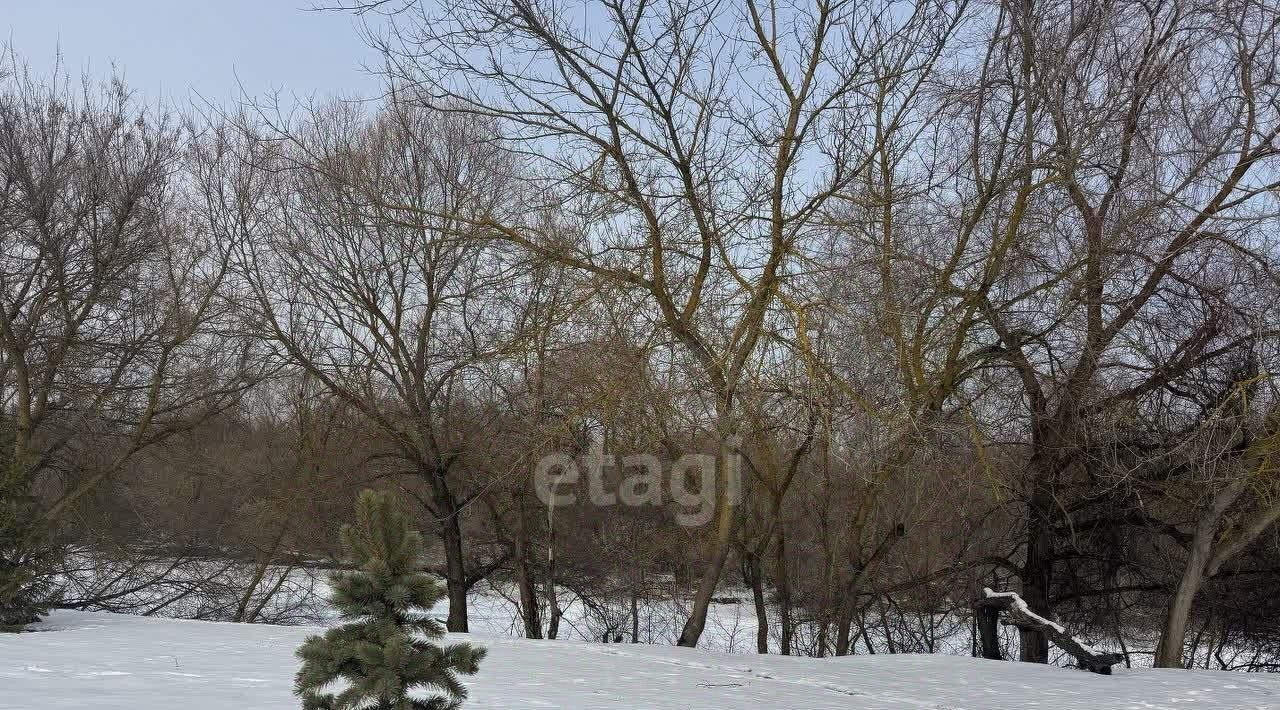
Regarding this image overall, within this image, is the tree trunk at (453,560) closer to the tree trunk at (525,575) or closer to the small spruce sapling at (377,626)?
the tree trunk at (525,575)

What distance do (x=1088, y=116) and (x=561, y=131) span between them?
5269 millimetres

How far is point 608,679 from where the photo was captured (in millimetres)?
7602

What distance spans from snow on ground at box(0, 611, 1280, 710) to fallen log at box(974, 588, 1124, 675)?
0.72ft

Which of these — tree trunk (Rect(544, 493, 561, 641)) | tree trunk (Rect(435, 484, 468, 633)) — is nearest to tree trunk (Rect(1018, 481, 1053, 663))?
tree trunk (Rect(544, 493, 561, 641))

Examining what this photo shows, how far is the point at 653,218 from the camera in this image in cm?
1025

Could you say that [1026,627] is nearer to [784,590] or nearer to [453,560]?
[784,590]

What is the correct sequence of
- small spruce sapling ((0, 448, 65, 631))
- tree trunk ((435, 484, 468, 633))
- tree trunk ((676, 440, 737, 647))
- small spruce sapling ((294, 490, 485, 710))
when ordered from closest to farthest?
small spruce sapling ((294, 490, 485, 710)) → small spruce sapling ((0, 448, 65, 631)) → tree trunk ((676, 440, 737, 647)) → tree trunk ((435, 484, 468, 633))

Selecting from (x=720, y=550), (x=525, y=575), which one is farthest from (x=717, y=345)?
(x=525, y=575)

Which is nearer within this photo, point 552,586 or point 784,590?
point 784,590

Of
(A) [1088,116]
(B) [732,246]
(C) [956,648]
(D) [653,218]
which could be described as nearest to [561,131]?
(D) [653,218]

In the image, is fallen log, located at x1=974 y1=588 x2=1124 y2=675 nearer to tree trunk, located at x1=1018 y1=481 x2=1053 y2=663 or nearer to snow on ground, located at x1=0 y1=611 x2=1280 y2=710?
snow on ground, located at x1=0 y1=611 x2=1280 y2=710

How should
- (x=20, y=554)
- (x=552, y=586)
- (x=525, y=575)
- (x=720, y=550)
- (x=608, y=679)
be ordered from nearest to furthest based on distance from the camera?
(x=608, y=679) < (x=20, y=554) < (x=720, y=550) < (x=552, y=586) < (x=525, y=575)

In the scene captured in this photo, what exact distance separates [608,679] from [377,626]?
11.9ft

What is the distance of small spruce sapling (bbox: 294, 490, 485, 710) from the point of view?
427 cm
